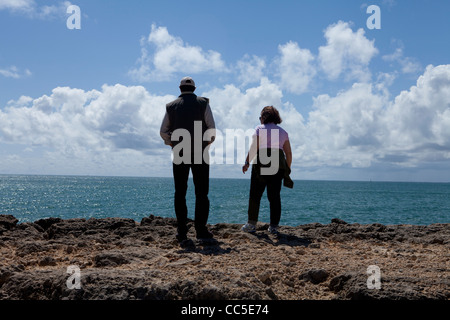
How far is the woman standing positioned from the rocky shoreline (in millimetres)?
798

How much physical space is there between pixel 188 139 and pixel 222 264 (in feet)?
7.39

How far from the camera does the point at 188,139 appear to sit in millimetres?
6125

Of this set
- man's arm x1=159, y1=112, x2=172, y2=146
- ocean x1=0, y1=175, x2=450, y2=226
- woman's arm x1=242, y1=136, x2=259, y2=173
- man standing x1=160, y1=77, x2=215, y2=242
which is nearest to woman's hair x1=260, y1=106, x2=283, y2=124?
woman's arm x1=242, y1=136, x2=259, y2=173

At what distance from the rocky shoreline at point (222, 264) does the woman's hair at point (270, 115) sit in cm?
223

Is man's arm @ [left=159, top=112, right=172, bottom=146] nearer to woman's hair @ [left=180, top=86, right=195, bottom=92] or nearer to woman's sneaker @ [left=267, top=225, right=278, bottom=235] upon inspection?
woman's hair @ [left=180, top=86, right=195, bottom=92]

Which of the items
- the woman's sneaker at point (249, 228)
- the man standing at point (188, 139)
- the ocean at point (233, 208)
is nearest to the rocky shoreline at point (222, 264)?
the woman's sneaker at point (249, 228)

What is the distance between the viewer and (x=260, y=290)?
12.7 ft

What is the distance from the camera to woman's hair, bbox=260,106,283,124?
284 inches

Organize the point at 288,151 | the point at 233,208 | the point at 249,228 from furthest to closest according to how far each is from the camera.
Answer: the point at 233,208, the point at 249,228, the point at 288,151

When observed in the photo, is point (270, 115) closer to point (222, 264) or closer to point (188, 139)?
point (188, 139)

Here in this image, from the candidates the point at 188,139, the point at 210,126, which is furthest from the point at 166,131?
the point at 210,126

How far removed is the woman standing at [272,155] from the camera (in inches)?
281
